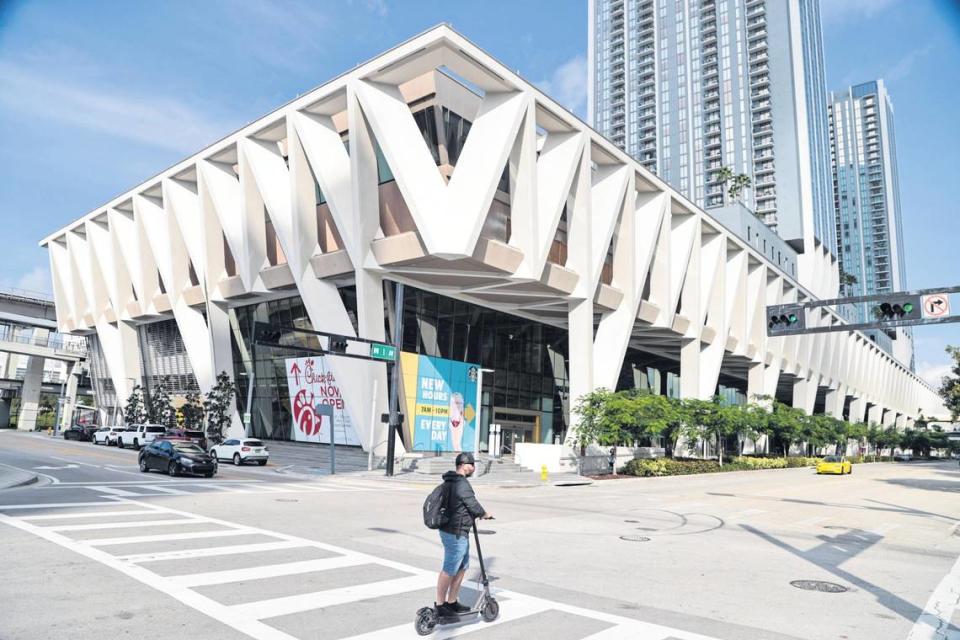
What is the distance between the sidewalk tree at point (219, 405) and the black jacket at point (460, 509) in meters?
42.0

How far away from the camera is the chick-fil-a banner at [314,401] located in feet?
133

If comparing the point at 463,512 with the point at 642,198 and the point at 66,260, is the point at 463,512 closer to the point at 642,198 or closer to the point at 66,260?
the point at 642,198

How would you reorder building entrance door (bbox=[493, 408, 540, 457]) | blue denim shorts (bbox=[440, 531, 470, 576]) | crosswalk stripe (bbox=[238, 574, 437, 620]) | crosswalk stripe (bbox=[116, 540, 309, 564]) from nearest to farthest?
blue denim shorts (bbox=[440, 531, 470, 576]) < crosswalk stripe (bbox=[238, 574, 437, 620]) < crosswalk stripe (bbox=[116, 540, 309, 564]) < building entrance door (bbox=[493, 408, 540, 457])

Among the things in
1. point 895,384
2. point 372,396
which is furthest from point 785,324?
point 895,384

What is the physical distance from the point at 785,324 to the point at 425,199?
54.8 feet

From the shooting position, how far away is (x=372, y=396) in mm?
34406

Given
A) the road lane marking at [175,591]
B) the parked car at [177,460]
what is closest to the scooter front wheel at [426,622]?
the road lane marking at [175,591]

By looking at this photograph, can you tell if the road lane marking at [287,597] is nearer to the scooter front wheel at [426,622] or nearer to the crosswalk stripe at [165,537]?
the crosswalk stripe at [165,537]

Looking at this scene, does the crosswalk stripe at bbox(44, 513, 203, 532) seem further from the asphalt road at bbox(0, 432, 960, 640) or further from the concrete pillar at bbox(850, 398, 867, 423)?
the concrete pillar at bbox(850, 398, 867, 423)

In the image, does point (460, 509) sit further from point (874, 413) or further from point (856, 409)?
point (874, 413)

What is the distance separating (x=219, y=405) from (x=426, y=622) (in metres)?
42.2

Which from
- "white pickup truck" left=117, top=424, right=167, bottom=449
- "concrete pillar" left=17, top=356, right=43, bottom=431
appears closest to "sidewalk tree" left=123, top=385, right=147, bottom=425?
"white pickup truck" left=117, top=424, right=167, bottom=449

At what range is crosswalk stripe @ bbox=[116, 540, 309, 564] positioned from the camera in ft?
29.9

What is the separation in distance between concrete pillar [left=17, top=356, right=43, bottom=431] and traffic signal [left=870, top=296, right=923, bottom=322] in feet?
275
